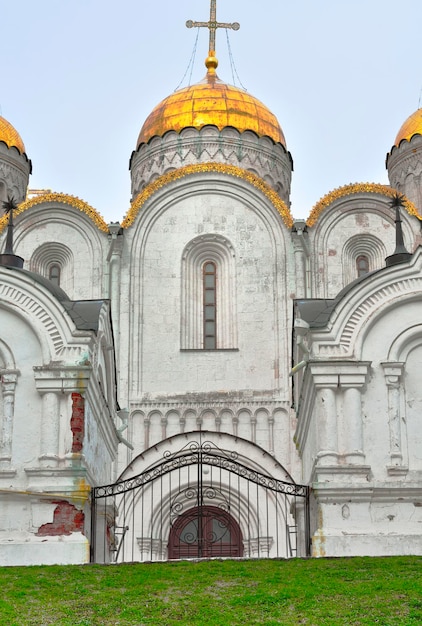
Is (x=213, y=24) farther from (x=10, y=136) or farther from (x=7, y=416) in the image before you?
(x=7, y=416)

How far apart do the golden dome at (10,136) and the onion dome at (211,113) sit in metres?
3.15

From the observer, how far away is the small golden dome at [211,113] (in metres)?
30.1

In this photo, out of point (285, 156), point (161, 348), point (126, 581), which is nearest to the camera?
point (126, 581)

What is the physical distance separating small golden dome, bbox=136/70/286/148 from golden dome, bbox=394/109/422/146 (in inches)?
122

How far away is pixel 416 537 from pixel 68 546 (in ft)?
14.5

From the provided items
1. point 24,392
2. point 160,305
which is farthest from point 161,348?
point 24,392

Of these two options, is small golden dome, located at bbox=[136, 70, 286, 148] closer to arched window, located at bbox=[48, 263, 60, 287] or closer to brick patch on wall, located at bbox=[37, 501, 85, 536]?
arched window, located at bbox=[48, 263, 60, 287]

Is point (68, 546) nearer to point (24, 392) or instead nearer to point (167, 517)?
point (24, 392)

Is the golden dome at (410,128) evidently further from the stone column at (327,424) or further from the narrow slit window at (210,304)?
the stone column at (327,424)

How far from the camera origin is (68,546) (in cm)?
1528

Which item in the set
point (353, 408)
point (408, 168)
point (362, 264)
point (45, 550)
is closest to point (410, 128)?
point (408, 168)

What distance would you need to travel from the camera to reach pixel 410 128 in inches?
1234

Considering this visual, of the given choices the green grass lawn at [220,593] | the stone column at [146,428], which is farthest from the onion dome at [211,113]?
the green grass lawn at [220,593]

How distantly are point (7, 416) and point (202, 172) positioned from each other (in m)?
12.7
